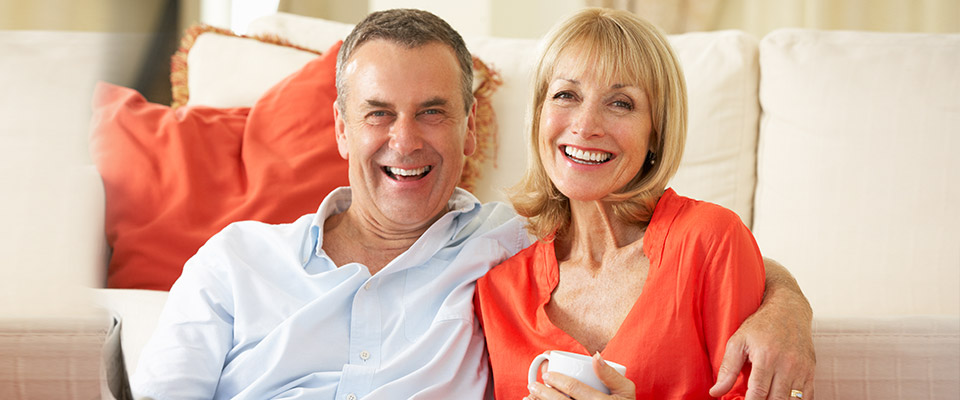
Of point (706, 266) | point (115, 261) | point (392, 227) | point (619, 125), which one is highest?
point (619, 125)

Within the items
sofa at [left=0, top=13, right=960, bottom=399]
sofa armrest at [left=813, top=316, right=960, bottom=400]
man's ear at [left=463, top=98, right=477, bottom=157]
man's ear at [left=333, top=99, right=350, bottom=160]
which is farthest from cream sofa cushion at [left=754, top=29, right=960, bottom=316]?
man's ear at [left=333, top=99, right=350, bottom=160]

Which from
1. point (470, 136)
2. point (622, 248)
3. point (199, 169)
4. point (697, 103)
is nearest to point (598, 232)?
point (622, 248)

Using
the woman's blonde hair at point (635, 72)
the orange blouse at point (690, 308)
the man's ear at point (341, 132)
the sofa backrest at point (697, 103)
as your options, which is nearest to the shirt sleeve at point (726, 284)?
the orange blouse at point (690, 308)

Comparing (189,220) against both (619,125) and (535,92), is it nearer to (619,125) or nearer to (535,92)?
(535,92)

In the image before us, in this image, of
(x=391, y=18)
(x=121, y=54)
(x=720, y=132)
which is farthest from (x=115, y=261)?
(x=121, y=54)

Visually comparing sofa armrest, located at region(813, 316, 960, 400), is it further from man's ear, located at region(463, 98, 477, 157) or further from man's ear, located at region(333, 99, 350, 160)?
man's ear, located at region(333, 99, 350, 160)

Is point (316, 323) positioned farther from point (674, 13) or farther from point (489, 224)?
point (674, 13)

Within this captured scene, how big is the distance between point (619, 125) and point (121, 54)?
37.2 inches

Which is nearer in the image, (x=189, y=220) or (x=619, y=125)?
(x=619, y=125)

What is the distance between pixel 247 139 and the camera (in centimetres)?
175

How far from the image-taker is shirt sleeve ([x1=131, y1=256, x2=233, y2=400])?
3.73ft

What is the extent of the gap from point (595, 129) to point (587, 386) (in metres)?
0.39

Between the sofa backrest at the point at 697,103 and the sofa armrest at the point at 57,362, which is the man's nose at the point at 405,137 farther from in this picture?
the sofa armrest at the point at 57,362

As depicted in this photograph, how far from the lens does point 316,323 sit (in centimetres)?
123
